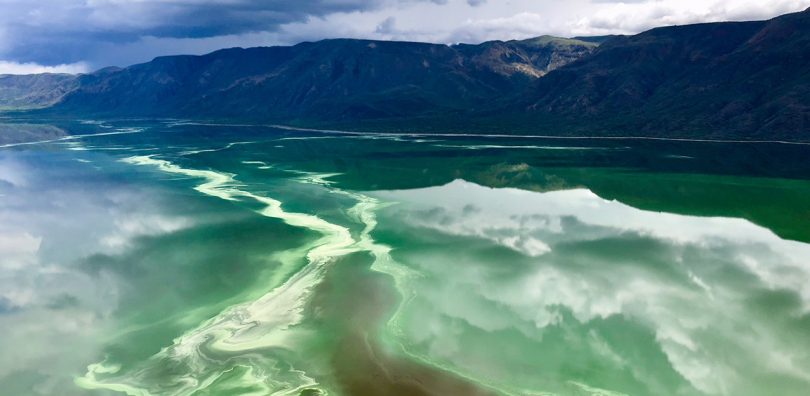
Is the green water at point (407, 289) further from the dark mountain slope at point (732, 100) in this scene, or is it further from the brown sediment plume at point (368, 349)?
the dark mountain slope at point (732, 100)

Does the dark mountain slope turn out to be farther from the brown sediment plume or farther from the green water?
the brown sediment plume

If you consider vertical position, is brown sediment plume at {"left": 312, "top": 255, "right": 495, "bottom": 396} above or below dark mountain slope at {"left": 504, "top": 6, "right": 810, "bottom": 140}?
below

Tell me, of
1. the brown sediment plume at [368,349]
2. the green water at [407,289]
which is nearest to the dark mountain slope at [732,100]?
the green water at [407,289]

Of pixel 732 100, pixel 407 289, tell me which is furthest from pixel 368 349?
pixel 732 100

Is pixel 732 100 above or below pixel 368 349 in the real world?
above

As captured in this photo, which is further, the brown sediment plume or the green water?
the green water

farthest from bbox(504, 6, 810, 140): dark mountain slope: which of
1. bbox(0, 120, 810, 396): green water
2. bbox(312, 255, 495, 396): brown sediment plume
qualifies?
bbox(312, 255, 495, 396): brown sediment plume

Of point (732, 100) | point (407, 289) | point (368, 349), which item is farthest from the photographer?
point (732, 100)

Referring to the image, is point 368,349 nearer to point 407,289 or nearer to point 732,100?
point 407,289
